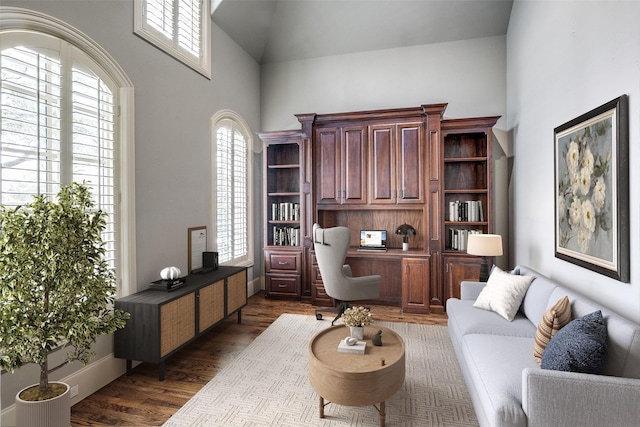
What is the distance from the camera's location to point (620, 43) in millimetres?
2195

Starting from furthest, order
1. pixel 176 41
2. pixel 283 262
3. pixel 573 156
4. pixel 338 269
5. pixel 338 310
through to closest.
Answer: pixel 283 262
pixel 338 310
pixel 338 269
pixel 176 41
pixel 573 156

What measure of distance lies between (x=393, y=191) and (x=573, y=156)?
2.21 m

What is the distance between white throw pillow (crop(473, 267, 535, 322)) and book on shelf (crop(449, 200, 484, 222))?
156 cm

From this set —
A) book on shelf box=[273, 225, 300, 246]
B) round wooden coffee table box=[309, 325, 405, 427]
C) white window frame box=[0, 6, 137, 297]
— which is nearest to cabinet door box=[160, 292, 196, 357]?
white window frame box=[0, 6, 137, 297]

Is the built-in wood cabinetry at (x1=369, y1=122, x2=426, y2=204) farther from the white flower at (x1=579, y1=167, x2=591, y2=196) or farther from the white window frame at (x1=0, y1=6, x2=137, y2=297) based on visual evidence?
the white window frame at (x1=0, y1=6, x2=137, y2=297)

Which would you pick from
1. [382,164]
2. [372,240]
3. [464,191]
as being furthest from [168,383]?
[464,191]

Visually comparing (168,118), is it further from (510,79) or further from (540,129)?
(510,79)

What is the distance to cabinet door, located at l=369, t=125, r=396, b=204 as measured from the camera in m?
4.74

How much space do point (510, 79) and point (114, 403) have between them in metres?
5.73

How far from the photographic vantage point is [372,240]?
16.5ft

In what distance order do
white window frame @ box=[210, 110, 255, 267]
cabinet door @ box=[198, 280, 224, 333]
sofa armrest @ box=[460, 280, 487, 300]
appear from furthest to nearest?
white window frame @ box=[210, 110, 255, 267], sofa armrest @ box=[460, 280, 487, 300], cabinet door @ box=[198, 280, 224, 333]

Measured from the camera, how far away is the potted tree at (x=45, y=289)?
1663 millimetres

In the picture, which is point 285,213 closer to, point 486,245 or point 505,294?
point 486,245

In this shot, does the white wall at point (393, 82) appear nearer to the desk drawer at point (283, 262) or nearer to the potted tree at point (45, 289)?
the desk drawer at point (283, 262)
